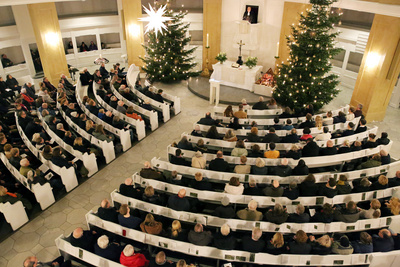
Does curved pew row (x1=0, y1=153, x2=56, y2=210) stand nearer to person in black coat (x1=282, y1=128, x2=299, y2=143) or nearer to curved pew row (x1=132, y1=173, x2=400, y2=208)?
curved pew row (x1=132, y1=173, x2=400, y2=208)

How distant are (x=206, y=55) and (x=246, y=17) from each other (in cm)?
271

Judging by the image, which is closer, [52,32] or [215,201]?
[215,201]

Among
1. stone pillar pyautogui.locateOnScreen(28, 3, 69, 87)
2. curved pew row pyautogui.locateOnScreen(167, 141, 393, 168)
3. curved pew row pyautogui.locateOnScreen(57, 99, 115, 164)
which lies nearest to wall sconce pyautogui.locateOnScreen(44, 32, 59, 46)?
stone pillar pyautogui.locateOnScreen(28, 3, 69, 87)

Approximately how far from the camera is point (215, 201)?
6859 mm

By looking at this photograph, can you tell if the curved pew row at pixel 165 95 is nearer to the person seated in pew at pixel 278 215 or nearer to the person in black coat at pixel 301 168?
the person in black coat at pixel 301 168

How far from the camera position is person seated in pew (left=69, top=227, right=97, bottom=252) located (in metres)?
5.54

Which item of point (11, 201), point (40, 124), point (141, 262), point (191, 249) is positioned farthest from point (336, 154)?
point (40, 124)

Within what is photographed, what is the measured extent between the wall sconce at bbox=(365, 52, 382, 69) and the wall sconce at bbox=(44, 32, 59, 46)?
13.2 meters

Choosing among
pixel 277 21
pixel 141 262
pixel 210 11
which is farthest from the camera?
pixel 210 11

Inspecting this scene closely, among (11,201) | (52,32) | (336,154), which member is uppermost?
(52,32)

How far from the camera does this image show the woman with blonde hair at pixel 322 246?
5297 millimetres

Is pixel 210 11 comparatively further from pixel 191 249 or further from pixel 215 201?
pixel 191 249

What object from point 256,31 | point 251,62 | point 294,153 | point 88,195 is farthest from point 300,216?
point 256,31

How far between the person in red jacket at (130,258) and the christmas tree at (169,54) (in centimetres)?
1046
